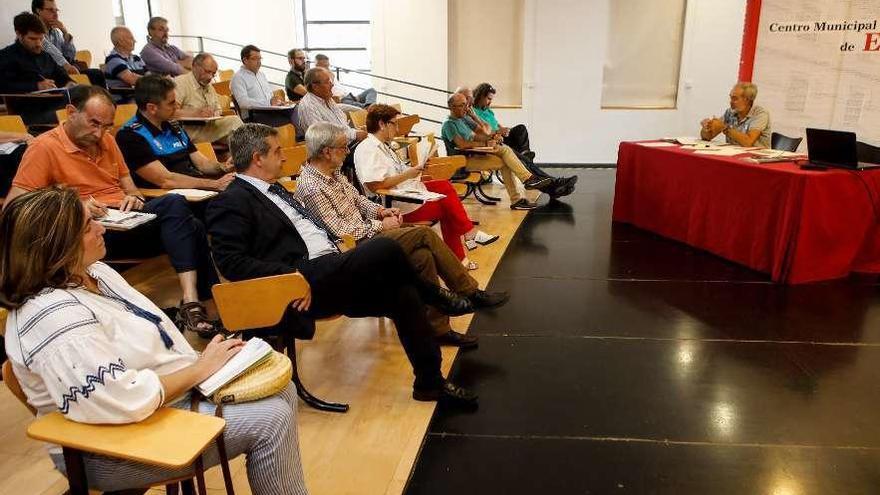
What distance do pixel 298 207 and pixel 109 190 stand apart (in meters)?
1.09

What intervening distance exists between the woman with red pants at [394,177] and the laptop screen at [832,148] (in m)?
2.20

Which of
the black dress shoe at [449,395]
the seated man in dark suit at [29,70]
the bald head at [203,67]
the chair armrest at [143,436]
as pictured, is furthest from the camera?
the bald head at [203,67]

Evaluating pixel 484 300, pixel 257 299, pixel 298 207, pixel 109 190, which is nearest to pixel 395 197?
pixel 484 300

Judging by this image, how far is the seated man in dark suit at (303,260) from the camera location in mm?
2199

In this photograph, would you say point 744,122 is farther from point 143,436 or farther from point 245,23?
point 245,23

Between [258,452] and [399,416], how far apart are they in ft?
3.06

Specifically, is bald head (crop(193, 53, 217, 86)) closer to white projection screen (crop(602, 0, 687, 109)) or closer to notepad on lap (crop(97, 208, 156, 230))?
notepad on lap (crop(97, 208, 156, 230))

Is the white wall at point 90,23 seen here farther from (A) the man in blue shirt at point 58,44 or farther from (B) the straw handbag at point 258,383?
(B) the straw handbag at point 258,383

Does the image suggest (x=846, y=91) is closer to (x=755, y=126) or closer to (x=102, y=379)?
(x=755, y=126)

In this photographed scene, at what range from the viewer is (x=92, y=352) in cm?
118

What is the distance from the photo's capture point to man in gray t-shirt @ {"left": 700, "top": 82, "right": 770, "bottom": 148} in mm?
4492

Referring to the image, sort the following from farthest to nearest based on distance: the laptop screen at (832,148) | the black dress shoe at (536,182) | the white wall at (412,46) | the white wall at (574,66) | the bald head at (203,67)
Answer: the white wall at (412,46) < the white wall at (574,66) < the black dress shoe at (536,182) < the bald head at (203,67) < the laptop screen at (832,148)

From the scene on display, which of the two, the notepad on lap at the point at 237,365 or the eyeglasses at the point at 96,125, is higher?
the eyeglasses at the point at 96,125

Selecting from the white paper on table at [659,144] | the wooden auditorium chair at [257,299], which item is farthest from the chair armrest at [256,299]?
the white paper on table at [659,144]
